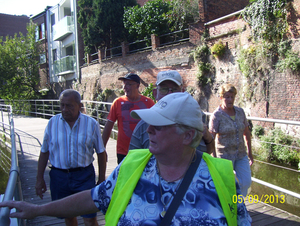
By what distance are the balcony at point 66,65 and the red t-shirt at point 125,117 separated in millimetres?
19952

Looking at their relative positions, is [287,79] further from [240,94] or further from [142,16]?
[142,16]

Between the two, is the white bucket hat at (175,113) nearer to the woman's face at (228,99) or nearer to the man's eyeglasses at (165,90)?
the man's eyeglasses at (165,90)

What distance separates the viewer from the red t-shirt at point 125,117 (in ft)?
11.3

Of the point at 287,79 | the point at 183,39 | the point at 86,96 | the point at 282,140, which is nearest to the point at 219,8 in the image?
the point at 183,39

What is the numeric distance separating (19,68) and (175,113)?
26.1m

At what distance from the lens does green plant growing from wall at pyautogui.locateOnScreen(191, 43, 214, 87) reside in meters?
11.4

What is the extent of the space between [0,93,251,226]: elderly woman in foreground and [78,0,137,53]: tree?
16.9m

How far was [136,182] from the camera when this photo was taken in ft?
4.94

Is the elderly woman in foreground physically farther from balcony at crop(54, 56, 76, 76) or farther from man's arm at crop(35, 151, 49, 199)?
balcony at crop(54, 56, 76, 76)

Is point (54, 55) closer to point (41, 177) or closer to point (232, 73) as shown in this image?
point (232, 73)

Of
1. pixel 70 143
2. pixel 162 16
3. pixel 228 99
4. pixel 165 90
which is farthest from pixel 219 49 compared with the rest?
pixel 70 143

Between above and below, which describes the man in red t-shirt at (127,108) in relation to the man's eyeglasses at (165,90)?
below

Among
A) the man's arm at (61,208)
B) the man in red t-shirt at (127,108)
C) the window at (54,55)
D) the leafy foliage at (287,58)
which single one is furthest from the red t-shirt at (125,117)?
the window at (54,55)
